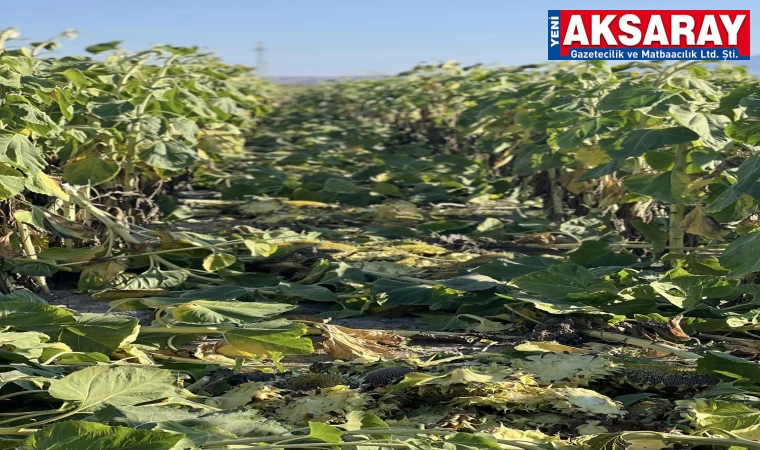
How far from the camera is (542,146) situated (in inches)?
214

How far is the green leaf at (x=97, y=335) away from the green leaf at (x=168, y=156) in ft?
7.04

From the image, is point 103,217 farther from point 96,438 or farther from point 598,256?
point 96,438

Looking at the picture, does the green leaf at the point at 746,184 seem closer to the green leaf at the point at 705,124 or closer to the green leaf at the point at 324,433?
the green leaf at the point at 705,124

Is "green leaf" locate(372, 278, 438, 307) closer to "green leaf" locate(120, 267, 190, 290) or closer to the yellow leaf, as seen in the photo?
the yellow leaf

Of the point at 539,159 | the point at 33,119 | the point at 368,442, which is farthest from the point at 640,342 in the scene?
the point at 539,159

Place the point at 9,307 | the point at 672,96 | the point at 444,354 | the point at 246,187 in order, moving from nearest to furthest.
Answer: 1. the point at 9,307
2. the point at 444,354
3. the point at 672,96
4. the point at 246,187

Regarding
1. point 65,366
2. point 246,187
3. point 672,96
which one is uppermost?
point 672,96

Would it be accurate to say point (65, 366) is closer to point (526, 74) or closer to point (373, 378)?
point (373, 378)

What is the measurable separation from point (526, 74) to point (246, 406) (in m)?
5.62

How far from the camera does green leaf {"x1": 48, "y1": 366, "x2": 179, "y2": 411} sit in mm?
1961

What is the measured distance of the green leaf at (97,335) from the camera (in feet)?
8.30

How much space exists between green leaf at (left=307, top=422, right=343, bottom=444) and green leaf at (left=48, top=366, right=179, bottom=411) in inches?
16.7

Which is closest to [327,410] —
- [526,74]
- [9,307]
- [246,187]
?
[9,307]

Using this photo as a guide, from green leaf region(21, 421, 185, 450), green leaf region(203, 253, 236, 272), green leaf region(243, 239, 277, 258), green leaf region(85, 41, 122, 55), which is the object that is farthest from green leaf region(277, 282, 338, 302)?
green leaf region(85, 41, 122, 55)
